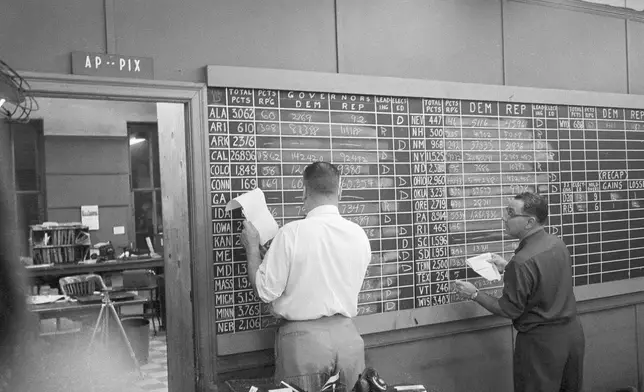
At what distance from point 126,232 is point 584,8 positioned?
9.72 metres

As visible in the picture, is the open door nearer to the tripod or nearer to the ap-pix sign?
the ap-pix sign

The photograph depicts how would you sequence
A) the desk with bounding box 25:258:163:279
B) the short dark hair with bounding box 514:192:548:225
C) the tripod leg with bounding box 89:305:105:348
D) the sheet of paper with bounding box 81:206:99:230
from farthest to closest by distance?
1. the sheet of paper with bounding box 81:206:99:230
2. the desk with bounding box 25:258:163:279
3. the tripod leg with bounding box 89:305:105:348
4. the short dark hair with bounding box 514:192:548:225

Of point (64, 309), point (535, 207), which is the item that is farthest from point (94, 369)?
point (535, 207)

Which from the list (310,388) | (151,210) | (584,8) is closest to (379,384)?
(310,388)

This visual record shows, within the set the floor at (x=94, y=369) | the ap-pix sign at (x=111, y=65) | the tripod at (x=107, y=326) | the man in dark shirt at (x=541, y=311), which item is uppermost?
the ap-pix sign at (x=111, y=65)

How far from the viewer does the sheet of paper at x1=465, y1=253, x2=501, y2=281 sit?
12.5 ft

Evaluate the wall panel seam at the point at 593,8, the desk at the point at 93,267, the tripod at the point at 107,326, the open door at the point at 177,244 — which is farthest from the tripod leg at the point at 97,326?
the wall panel seam at the point at 593,8

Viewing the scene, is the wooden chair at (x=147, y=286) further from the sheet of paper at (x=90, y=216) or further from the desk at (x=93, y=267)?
the sheet of paper at (x=90, y=216)

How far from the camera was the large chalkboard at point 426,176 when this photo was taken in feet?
10.9

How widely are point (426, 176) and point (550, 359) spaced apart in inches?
53.3

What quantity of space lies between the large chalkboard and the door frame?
0.23ft

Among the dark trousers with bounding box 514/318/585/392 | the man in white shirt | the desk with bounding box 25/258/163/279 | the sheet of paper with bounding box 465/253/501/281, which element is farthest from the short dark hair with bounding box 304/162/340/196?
the desk with bounding box 25/258/163/279

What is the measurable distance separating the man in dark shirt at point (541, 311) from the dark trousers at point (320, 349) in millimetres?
1112

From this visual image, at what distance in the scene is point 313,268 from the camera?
2.91 m
